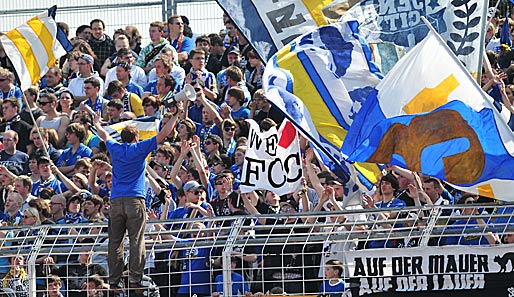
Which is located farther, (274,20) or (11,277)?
(274,20)

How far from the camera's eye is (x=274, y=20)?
17688mm

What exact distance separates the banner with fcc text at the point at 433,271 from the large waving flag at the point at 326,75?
2.73m

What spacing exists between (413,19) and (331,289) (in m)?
4.07

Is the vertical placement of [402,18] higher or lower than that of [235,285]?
higher

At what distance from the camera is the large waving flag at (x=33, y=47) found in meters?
19.7

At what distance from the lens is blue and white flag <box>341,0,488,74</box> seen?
51.8 feet

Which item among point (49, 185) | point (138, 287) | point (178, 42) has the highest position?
point (178, 42)

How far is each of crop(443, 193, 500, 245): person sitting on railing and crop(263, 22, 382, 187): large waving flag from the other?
2.40m

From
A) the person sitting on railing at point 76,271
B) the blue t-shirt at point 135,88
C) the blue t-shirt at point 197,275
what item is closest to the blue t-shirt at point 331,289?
the blue t-shirt at point 197,275

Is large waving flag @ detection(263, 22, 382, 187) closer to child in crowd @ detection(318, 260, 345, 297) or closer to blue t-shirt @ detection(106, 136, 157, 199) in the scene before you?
blue t-shirt @ detection(106, 136, 157, 199)

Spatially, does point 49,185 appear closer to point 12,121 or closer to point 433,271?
point 12,121

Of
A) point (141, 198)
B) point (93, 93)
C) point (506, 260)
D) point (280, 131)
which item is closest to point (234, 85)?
point (93, 93)

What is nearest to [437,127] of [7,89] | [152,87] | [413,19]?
[413,19]

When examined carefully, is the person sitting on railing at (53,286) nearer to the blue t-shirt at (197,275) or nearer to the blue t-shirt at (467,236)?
the blue t-shirt at (197,275)
